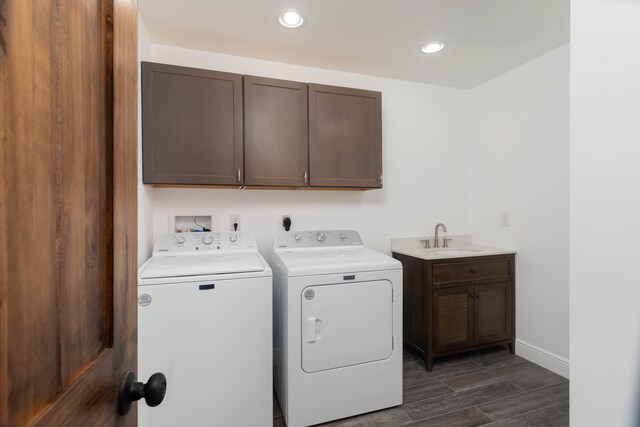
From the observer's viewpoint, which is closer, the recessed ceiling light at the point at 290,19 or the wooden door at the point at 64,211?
the wooden door at the point at 64,211

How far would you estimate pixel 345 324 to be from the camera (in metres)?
1.80

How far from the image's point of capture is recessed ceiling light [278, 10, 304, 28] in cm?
185

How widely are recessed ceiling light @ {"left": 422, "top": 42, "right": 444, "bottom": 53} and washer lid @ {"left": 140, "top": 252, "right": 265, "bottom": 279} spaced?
1983mm

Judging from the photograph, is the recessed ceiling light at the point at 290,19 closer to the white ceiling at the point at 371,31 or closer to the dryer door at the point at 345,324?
the white ceiling at the point at 371,31

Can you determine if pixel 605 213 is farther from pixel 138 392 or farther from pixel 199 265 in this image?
pixel 199 265

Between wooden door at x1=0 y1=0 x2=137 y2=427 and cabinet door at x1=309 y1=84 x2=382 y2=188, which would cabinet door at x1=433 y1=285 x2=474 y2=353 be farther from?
wooden door at x1=0 y1=0 x2=137 y2=427

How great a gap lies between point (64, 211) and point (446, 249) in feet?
9.69

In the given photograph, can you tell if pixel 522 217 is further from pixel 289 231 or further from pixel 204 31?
pixel 204 31

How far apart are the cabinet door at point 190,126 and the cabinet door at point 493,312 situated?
2.17 meters

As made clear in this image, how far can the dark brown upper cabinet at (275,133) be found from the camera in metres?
2.08

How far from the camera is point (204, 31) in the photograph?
2.04 metres

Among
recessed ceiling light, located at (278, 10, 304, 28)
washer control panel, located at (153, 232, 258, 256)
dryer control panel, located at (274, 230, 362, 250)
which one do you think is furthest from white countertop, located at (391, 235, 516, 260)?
recessed ceiling light, located at (278, 10, 304, 28)

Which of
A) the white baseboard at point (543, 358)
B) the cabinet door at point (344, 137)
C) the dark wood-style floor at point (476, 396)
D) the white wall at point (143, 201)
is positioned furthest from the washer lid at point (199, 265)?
the white baseboard at point (543, 358)

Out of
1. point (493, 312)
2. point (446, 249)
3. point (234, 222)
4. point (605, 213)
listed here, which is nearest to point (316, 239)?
point (234, 222)
